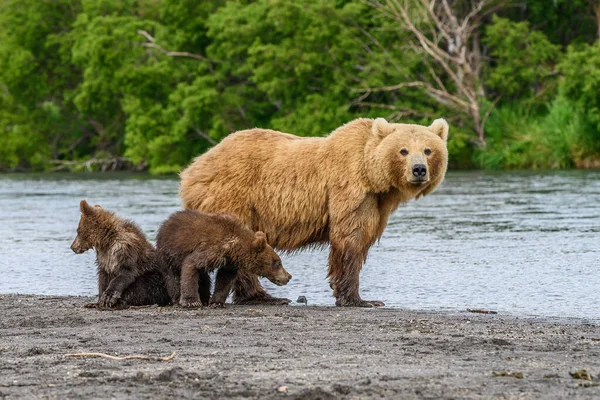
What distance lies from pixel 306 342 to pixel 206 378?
4.34 ft

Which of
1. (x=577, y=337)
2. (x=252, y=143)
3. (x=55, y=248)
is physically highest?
(x=252, y=143)

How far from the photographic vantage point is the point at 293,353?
641 cm

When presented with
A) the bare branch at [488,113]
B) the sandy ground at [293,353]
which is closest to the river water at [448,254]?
the sandy ground at [293,353]

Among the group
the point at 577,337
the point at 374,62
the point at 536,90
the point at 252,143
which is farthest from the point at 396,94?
the point at 577,337

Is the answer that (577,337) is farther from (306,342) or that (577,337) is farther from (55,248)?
(55,248)

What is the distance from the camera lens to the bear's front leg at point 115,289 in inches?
340

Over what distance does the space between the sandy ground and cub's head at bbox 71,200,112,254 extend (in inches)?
23.0

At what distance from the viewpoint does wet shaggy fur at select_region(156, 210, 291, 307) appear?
871 centimetres

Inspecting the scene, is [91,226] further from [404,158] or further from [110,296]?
[404,158]

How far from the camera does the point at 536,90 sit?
39.4 meters

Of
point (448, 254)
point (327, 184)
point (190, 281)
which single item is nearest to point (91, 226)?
point (190, 281)

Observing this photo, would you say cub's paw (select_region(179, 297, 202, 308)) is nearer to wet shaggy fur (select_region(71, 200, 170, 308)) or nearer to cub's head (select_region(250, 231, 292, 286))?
wet shaggy fur (select_region(71, 200, 170, 308))

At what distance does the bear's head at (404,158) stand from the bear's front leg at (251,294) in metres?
1.24

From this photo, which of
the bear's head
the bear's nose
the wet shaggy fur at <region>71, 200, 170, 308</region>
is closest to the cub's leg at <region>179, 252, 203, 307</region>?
the wet shaggy fur at <region>71, 200, 170, 308</region>
